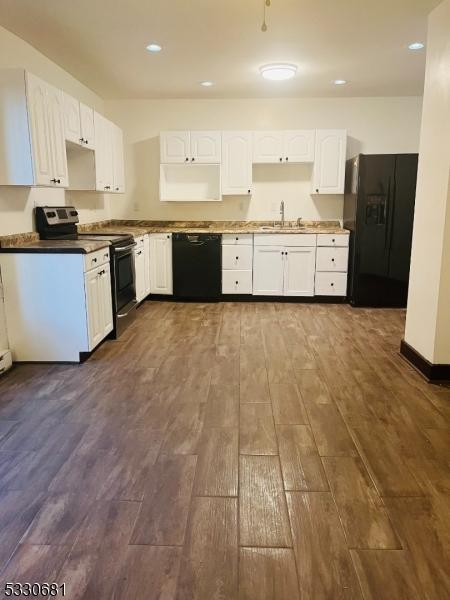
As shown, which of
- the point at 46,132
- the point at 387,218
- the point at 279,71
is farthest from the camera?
the point at 387,218

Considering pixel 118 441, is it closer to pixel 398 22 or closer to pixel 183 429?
pixel 183 429

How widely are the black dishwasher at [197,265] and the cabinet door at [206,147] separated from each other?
3.34ft

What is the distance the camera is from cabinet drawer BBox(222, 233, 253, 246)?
5441mm

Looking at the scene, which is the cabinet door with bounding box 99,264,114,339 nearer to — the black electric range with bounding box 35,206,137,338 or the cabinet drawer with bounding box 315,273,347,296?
the black electric range with bounding box 35,206,137,338

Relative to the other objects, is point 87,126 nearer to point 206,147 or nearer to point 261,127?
point 206,147

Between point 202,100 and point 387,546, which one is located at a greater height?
point 202,100

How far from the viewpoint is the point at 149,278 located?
5.51 metres

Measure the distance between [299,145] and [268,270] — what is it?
1.66 metres

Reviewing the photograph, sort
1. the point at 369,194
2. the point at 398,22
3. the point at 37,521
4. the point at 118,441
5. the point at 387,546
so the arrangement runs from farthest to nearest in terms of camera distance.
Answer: the point at 369,194 < the point at 398,22 < the point at 118,441 < the point at 37,521 < the point at 387,546

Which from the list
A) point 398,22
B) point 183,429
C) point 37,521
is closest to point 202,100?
point 398,22

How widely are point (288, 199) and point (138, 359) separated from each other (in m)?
3.42

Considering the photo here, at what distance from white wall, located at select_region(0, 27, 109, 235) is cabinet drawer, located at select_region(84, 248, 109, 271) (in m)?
0.66

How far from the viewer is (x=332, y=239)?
536 cm

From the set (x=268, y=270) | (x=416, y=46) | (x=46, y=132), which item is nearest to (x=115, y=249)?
(x=46, y=132)
